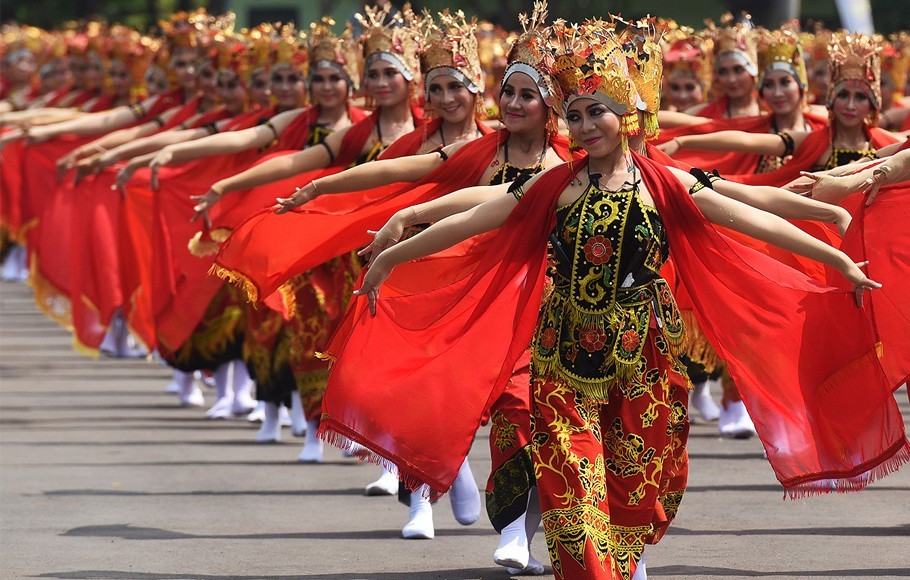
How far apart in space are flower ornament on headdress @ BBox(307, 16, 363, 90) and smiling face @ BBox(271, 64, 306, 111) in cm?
78

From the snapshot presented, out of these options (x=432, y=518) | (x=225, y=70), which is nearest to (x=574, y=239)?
(x=432, y=518)

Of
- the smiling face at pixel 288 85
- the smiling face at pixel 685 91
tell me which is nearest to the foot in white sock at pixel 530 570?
the smiling face at pixel 288 85

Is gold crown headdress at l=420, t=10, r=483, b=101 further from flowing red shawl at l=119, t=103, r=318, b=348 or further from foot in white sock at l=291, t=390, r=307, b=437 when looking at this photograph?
flowing red shawl at l=119, t=103, r=318, b=348

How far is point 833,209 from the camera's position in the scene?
Result: 6.96 meters

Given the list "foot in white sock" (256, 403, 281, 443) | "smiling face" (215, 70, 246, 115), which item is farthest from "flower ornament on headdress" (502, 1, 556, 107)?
"smiling face" (215, 70, 246, 115)

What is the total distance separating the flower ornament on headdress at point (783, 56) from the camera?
1124cm

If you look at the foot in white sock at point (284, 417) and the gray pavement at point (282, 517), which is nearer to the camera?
the gray pavement at point (282, 517)

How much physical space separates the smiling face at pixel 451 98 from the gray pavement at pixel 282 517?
1.75 meters

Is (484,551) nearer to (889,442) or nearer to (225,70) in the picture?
(889,442)

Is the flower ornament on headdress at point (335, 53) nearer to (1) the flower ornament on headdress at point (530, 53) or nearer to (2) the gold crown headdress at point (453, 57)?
(2) the gold crown headdress at point (453, 57)

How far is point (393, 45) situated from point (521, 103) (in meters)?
2.02

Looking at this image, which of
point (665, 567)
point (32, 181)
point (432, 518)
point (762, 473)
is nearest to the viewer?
point (665, 567)

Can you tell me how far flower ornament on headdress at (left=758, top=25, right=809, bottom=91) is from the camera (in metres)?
11.2

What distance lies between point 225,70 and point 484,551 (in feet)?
17.7
